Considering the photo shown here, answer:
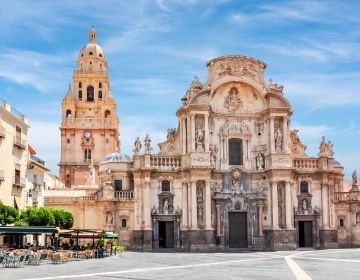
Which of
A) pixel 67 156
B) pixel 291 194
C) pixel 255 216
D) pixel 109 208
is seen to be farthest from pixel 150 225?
pixel 67 156

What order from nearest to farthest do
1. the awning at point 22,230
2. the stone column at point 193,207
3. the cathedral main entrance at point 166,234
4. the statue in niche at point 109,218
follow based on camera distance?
1. the awning at point 22,230
2. the stone column at point 193,207
3. the statue in niche at point 109,218
4. the cathedral main entrance at point 166,234

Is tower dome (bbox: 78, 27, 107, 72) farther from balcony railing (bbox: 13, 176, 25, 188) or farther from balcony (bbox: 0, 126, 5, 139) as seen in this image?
balcony (bbox: 0, 126, 5, 139)

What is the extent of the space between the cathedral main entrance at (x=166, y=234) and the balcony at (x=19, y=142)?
15152mm

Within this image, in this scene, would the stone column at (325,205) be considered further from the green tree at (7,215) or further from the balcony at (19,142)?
the green tree at (7,215)

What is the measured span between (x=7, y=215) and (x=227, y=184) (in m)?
23.0

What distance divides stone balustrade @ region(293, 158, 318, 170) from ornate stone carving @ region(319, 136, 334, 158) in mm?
1022

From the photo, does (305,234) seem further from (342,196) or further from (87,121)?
(87,121)

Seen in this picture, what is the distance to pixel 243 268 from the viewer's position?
3306cm

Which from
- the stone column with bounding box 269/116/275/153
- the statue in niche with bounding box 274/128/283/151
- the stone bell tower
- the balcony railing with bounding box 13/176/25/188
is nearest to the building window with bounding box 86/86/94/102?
the stone bell tower

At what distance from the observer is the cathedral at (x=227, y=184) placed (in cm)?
5488

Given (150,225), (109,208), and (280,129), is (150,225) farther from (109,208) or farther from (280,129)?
(280,129)

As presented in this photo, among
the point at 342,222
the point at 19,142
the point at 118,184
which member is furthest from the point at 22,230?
the point at 342,222

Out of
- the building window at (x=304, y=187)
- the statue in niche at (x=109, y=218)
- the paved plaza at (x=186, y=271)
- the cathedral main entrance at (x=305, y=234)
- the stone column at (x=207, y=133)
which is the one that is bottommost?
the paved plaza at (x=186, y=271)

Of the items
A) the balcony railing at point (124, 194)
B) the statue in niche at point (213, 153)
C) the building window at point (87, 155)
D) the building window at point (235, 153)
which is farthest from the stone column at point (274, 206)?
the building window at point (87, 155)
